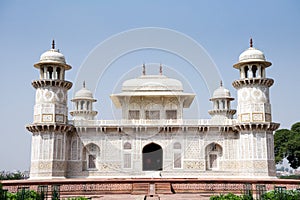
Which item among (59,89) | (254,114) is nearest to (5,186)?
(59,89)

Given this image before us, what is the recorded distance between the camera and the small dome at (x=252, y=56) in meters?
26.3

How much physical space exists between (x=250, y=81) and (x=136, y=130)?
957 centimetres

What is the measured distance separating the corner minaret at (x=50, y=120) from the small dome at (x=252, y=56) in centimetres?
1363

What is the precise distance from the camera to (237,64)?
26828 mm

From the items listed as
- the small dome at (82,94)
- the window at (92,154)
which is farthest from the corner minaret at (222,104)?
the window at (92,154)

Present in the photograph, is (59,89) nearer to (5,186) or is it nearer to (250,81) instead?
(5,186)

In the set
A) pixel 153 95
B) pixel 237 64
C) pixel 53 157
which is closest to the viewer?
pixel 53 157

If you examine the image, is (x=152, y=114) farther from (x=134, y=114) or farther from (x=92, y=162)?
(x=92, y=162)

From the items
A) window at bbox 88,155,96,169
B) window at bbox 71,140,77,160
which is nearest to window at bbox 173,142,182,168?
window at bbox 88,155,96,169

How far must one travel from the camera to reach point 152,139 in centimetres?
2748

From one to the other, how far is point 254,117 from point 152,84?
929 cm

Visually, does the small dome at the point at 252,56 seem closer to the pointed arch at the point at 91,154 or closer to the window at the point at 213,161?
the window at the point at 213,161

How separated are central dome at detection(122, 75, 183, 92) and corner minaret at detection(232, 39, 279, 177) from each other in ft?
18.6

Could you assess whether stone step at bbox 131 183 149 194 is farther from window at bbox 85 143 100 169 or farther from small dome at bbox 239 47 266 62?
small dome at bbox 239 47 266 62
